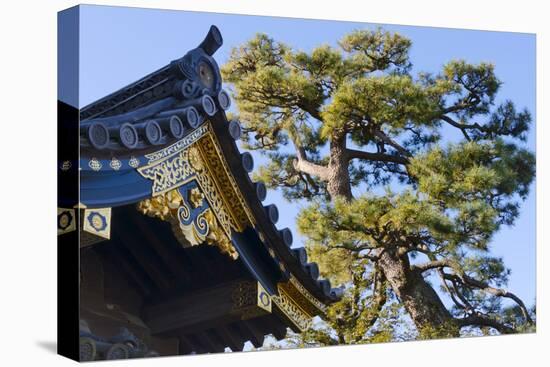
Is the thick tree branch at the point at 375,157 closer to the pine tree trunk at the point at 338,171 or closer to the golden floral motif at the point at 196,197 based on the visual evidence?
the pine tree trunk at the point at 338,171

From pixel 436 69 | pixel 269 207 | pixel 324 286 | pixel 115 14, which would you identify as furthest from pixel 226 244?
pixel 436 69

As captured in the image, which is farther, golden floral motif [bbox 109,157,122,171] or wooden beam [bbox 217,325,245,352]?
wooden beam [bbox 217,325,245,352]

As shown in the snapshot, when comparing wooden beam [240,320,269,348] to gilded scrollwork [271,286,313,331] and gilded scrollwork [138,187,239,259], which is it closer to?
gilded scrollwork [271,286,313,331]

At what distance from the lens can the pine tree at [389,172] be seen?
29.0ft

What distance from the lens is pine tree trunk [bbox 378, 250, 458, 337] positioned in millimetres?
9297

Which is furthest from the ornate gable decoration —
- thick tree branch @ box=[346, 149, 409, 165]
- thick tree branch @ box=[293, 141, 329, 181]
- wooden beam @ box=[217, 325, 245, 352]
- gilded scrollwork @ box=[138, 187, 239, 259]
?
thick tree branch @ box=[346, 149, 409, 165]

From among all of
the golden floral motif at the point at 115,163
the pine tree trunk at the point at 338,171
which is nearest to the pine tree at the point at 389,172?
the pine tree trunk at the point at 338,171

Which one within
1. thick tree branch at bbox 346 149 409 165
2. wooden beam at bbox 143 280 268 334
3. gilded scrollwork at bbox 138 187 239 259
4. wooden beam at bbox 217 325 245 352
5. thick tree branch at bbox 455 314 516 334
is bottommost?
wooden beam at bbox 217 325 245 352

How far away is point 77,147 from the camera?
724cm

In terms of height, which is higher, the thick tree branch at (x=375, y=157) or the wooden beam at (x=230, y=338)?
the thick tree branch at (x=375, y=157)

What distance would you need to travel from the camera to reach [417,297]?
940 centimetres

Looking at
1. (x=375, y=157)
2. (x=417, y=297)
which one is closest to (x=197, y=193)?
(x=375, y=157)

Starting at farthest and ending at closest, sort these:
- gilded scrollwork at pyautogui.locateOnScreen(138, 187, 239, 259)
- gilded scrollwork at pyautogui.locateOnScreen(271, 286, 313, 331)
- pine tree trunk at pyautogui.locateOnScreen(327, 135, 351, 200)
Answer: pine tree trunk at pyautogui.locateOnScreen(327, 135, 351, 200) < gilded scrollwork at pyautogui.locateOnScreen(271, 286, 313, 331) < gilded scrollwork at pyautogui.locateOnScreen(138, 187, 239, 259)

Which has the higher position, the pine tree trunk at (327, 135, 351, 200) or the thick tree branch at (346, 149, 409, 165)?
the thick tree branch at (346, 149, 409, 165)
